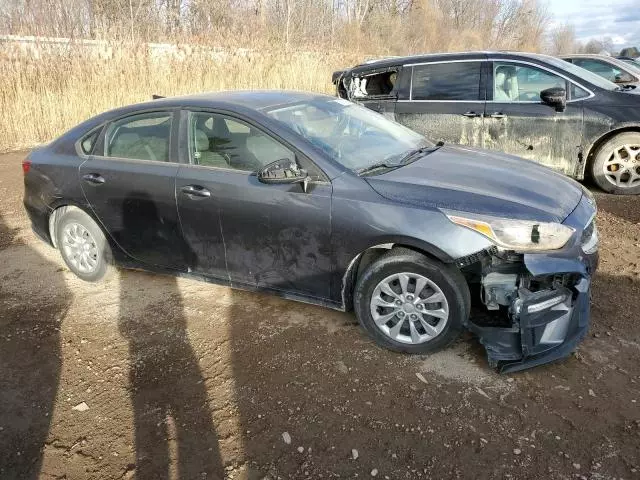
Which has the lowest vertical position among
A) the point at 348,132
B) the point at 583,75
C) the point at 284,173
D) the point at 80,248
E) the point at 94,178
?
the point at 80,248

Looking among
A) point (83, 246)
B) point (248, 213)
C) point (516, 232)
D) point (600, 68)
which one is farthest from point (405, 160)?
point (600, 68)

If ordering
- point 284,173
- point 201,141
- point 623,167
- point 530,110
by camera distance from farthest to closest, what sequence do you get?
1. point 530,110
2. point 623,167
3. point 201,141
4. point 284,173

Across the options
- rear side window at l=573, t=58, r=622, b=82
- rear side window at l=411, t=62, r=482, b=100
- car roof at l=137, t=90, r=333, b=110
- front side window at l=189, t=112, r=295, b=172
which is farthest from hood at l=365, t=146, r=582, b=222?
rear side window at l=573, t=58, r=622, b=82

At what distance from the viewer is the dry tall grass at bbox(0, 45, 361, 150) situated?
10.5 m

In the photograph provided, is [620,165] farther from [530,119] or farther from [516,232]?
[516,232]

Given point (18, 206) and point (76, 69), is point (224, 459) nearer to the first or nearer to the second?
point (18, 206)

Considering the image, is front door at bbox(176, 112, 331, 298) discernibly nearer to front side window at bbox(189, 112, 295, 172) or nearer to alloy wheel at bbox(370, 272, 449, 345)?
front side window at bbox(189, 112, 295, 172)

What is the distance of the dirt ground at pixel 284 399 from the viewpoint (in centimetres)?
251

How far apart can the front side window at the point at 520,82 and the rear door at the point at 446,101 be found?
20cm

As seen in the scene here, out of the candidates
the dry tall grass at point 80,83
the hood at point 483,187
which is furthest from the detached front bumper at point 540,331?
the dry tall grass at point 80,83

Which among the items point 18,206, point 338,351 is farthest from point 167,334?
point 18,206

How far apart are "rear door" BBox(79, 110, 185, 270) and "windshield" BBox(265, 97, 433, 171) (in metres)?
0.91

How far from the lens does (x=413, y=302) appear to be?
3199 millimetres

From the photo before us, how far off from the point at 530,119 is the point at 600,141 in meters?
0.84
